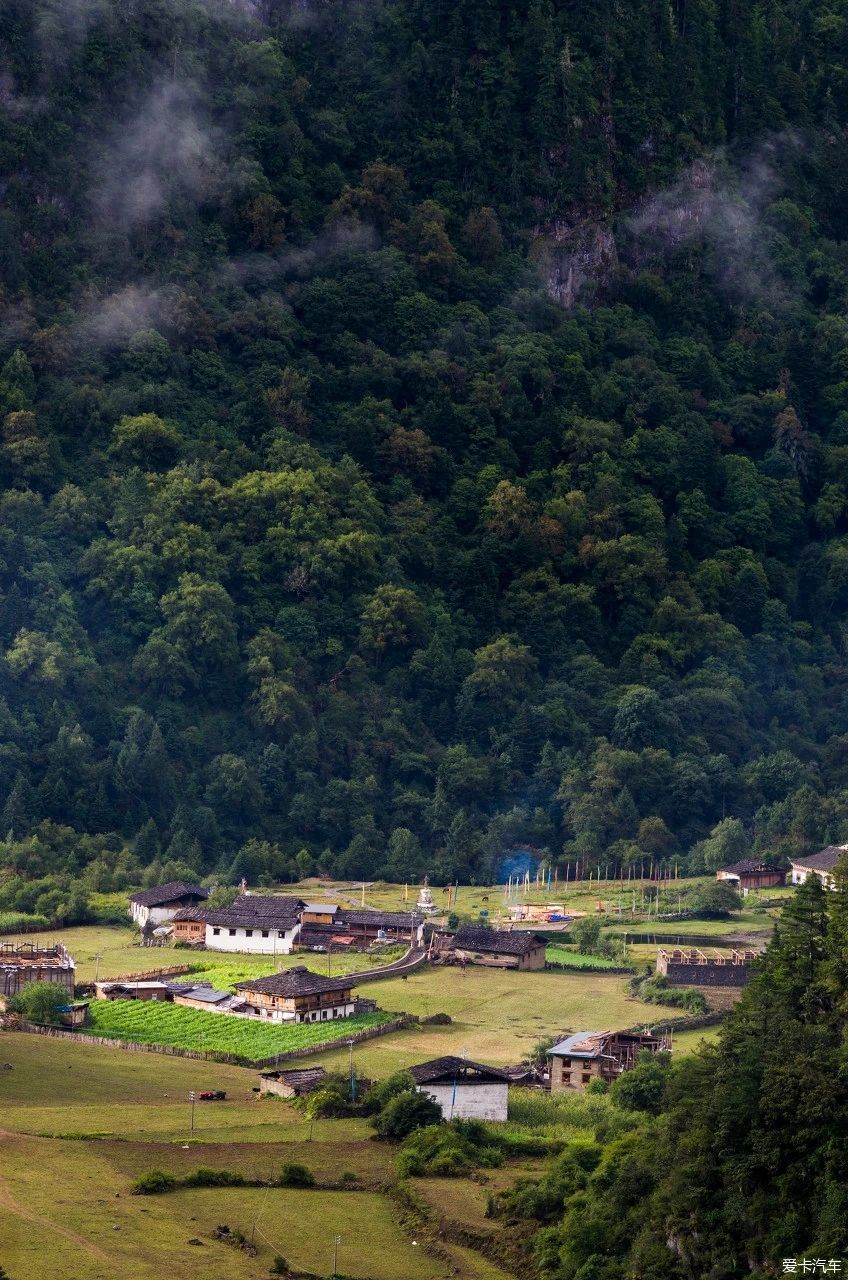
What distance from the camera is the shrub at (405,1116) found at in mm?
45688

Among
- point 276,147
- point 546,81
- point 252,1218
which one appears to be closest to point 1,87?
point 276,147

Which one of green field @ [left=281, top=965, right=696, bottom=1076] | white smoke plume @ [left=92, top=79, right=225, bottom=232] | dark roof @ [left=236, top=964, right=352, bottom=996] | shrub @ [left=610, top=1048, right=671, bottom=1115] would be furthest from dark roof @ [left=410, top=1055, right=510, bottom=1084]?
white smoke plume @ [left=92, top=79, right=225, bottom=232]

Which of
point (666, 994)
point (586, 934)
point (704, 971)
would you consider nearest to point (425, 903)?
point (586, 934)

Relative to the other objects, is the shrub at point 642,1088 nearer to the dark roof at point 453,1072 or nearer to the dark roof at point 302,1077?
→ the dark roof at point 453,1072

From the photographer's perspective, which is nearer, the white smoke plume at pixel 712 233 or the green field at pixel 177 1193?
the green field at pixel 177 1193

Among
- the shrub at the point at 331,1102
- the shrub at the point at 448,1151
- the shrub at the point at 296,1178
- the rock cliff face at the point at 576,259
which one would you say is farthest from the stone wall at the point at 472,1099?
the rock cliff face at the point at 576,259

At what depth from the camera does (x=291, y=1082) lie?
48.9 meters

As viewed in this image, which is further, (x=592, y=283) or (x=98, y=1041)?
(x=592, y=283)

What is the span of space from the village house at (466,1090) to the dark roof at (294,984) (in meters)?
9.10

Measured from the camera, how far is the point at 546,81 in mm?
106438

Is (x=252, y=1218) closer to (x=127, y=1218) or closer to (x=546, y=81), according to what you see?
(x=127, y=1218)

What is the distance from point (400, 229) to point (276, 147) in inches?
236

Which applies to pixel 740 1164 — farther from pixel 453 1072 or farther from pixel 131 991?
pixel 131 991

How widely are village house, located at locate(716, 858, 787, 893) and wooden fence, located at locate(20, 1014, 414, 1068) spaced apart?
73.0 ft
